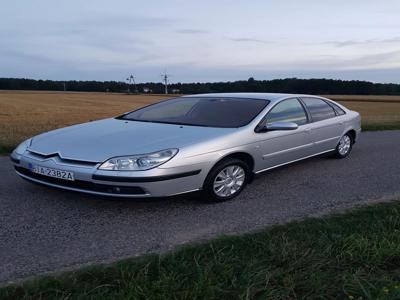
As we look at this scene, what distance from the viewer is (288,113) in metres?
5.77

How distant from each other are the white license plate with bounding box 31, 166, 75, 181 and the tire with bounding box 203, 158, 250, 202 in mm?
1368

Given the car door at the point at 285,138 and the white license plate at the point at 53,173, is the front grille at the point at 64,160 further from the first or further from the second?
the car door at the point at 285,138

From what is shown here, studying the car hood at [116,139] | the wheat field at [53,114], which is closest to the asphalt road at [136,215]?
the car hood at [116,139]

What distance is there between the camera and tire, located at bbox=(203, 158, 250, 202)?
453 centimetres

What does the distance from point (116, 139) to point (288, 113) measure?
8.07 feet

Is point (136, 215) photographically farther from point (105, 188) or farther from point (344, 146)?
point (344, 146)

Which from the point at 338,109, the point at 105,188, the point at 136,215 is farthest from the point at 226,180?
the point at 338,109

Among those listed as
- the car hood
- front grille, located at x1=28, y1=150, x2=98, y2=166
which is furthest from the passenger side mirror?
front grille, located at x1=28, y1=150, x2=98, y2=166

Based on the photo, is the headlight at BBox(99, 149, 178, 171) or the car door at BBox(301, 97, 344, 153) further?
the car door at BBox(301, 97, 344, 153)

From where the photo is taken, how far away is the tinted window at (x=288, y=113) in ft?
18.0

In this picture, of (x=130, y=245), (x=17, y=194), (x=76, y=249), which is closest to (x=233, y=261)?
(x=130, y=245)

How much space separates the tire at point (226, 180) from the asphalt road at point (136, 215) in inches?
4.4

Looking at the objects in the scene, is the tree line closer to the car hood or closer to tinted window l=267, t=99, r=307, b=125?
tinted window l=267, t=99, r=307, b=125

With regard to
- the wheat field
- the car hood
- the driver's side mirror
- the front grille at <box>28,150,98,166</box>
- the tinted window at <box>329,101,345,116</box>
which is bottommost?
the wheat field
